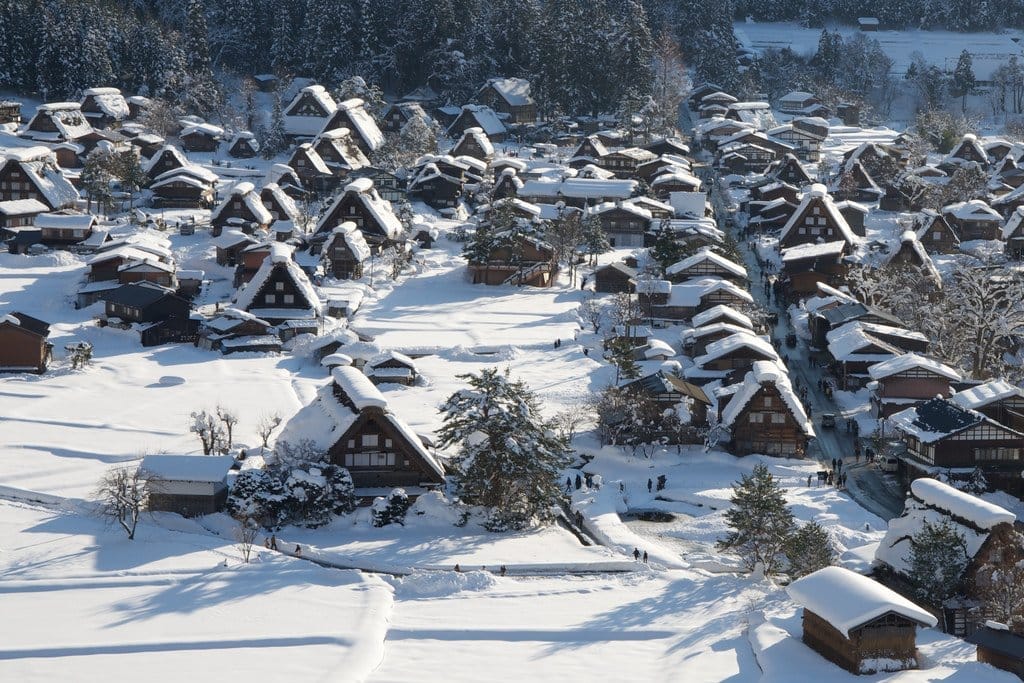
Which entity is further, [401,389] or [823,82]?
[823,82]

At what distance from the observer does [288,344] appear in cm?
4241

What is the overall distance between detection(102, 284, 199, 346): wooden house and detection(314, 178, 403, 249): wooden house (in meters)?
12.2

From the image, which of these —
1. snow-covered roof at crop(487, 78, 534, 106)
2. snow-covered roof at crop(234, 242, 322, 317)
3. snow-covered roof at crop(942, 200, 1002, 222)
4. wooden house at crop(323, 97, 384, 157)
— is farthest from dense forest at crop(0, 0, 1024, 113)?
snow-covered roof at crop(234, 242, 322, 317)

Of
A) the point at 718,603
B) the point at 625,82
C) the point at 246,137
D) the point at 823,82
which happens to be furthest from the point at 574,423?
the point at 823,82

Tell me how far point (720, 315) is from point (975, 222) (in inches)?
880

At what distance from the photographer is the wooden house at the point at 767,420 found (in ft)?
114

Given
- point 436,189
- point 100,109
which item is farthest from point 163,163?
point 436,189

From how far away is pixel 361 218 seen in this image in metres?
55.2

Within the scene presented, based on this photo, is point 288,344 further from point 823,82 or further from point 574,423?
point 823,82

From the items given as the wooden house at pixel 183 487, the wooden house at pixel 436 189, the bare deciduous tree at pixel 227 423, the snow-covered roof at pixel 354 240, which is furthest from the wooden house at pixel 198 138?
the wooden house at pixel 183 487

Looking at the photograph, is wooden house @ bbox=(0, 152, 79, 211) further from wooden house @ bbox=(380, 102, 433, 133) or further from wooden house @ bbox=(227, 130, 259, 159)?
wooden house @ bbox=(380, 102, 433, 133)

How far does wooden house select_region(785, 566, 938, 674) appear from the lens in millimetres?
21812

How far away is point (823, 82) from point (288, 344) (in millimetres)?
62671

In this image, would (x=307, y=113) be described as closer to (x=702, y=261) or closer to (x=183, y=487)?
(x=702, y=261)
